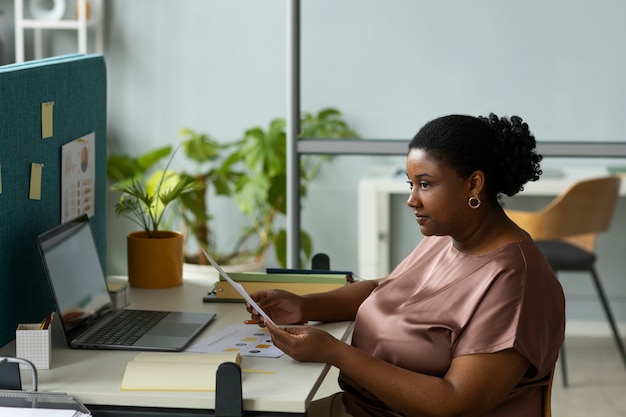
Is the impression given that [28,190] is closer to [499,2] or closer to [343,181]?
[343,181]

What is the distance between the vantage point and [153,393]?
171cm

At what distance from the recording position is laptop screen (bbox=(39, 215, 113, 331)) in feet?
6.56

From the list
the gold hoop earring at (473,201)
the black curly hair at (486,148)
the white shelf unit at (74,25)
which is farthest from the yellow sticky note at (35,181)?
the white shelf unit at (74,25)

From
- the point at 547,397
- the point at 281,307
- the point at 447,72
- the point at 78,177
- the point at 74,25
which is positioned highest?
the point at 74,25

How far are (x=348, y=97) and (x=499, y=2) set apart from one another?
618 millimetres

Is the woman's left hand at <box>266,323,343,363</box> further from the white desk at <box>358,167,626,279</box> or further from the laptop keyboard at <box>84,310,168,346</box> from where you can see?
the white desk at <box>358,167,626,279</box>

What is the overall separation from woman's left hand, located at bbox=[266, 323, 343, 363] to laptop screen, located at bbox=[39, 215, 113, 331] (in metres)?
0.47

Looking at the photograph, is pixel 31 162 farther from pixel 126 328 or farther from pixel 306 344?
pixel 306 344

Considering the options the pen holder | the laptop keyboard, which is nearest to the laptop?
the laptop keyboard

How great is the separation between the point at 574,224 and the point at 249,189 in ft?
4.60

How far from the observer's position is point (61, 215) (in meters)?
2.33

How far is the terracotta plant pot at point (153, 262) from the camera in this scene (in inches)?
98.8

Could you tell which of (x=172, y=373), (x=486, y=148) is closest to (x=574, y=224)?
(x=486, y=148)

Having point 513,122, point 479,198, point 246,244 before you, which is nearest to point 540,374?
point 479,198
